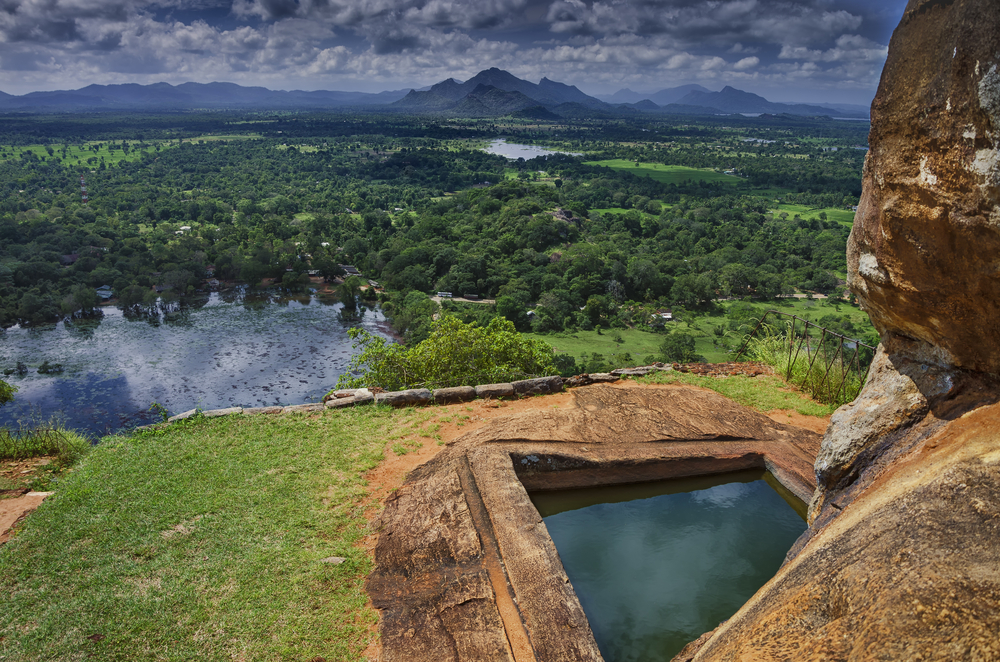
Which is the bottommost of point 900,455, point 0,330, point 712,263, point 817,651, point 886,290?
point 0,330

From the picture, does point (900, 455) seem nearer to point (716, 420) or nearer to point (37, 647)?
point (716, 420)

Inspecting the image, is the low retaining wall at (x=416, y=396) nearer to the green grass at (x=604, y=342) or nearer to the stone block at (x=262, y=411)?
the stone block at (x=262, y=411)

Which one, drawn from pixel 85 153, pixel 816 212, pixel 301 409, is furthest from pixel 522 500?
pixel 85 153

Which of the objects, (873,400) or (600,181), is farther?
(600,181)

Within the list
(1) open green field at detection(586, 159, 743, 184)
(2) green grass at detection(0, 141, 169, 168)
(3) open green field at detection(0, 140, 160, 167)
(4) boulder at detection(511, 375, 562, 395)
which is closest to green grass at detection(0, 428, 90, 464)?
(4) boulder at detection(511, 375, 562, 395)

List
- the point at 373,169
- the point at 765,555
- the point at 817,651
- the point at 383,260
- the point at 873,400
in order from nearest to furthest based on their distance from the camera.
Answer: the point at 817,651
the point at 873,400
the point at 765,555
the point at 383,260
the point at 373,169

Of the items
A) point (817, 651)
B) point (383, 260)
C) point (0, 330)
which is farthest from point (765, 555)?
point (383, 260)
